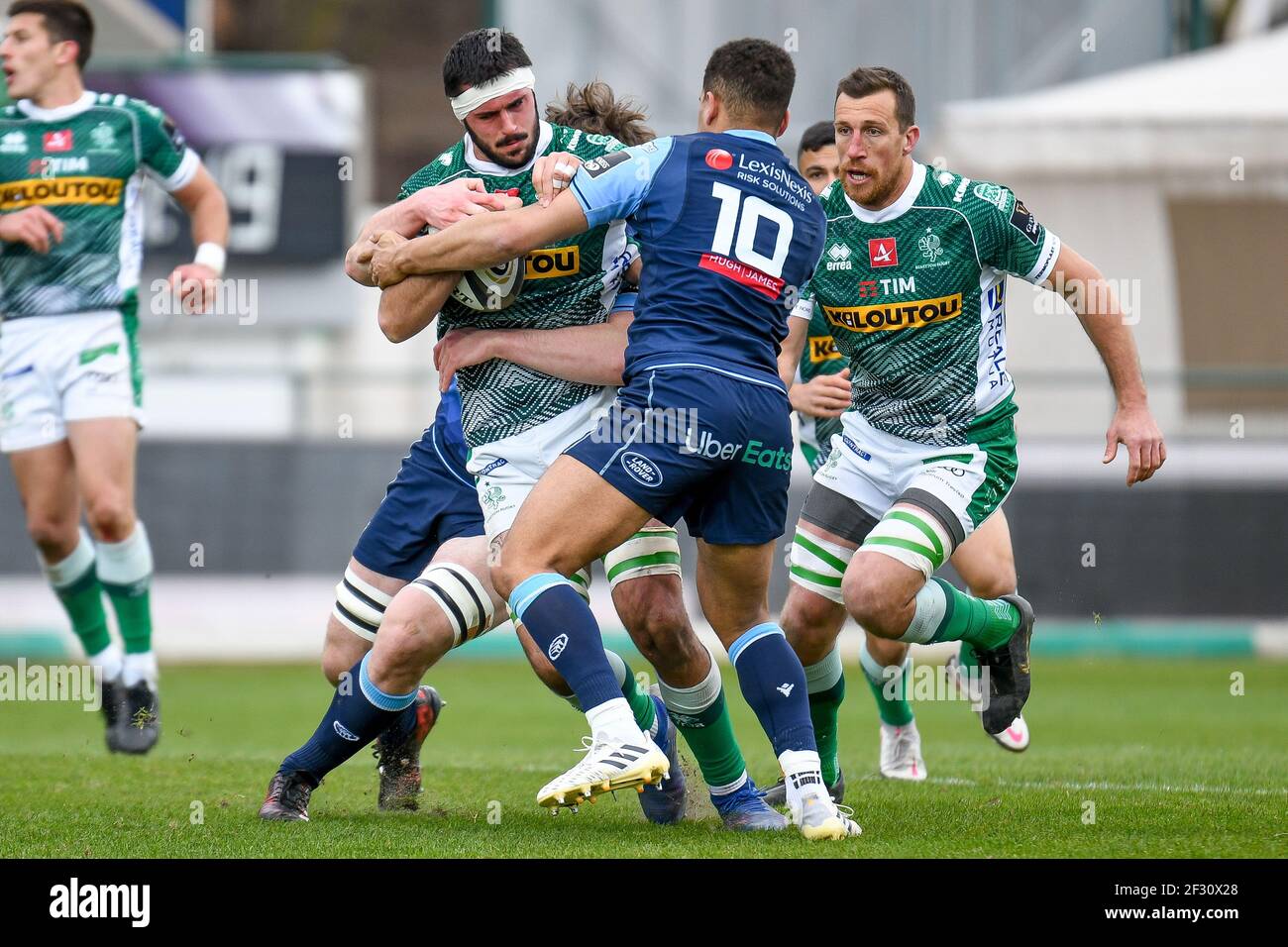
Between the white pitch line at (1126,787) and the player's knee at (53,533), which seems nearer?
the white pitch line at (1126,787)

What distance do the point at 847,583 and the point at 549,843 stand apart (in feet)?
4.85

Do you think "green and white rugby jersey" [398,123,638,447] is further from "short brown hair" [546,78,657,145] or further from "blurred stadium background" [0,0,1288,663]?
"blurred stadium background" [0,0,1288,663]

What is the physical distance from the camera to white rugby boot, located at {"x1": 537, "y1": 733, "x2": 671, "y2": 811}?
Result: 4.57 metres

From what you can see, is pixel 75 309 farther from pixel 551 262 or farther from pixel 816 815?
pixel 816 815

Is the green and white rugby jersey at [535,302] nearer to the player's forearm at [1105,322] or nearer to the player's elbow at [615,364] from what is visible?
the player's elbow at [615,364]

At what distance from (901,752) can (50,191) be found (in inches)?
179

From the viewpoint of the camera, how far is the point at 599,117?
21.0 ft

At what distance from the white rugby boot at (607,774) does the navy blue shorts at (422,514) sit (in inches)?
57.8

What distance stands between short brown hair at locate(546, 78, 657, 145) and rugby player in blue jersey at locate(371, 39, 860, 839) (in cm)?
114

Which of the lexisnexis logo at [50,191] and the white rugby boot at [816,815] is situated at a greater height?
the lexisnexis logo at [50,191]

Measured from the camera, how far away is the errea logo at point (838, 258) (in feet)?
20.4

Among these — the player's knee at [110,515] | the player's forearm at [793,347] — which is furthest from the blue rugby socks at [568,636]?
the player's knee at [110,515]

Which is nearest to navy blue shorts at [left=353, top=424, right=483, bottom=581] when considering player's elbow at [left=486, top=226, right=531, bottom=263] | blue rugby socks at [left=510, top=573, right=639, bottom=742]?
blue rugby socks at [left=510, top=573, right=639, bottom=742]

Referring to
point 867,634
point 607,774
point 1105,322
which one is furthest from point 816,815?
point 867,634
